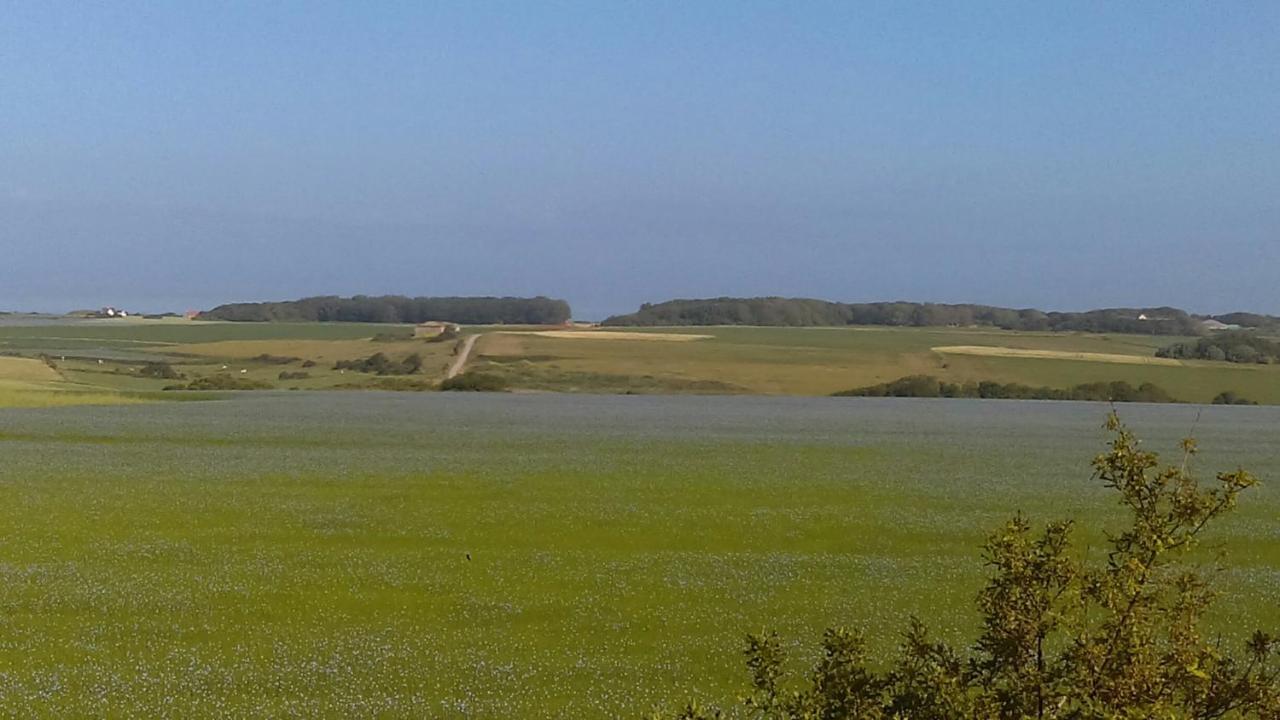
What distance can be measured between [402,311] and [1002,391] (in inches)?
3598

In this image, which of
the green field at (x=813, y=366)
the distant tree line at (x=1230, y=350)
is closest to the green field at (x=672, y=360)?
the green field at (x=813, y=366)

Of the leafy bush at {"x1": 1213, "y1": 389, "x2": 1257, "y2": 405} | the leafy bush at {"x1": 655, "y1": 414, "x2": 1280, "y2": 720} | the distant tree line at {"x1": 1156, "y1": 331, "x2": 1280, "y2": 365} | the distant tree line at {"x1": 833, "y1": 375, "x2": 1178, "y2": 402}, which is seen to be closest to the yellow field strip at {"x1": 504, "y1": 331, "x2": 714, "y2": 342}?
the distant tree line at {"x1": 833, "y1": 375, "x2": 1178, "y2": 402}

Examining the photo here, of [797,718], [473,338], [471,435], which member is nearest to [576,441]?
[471,435]

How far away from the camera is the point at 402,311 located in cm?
14925

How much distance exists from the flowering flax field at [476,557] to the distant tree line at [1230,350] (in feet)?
167

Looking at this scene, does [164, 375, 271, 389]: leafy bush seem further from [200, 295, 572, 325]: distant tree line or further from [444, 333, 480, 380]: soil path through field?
[200, 295, 572, 325]: distant tree line

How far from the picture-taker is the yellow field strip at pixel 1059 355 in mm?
87438

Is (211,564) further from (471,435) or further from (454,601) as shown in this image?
(471,435)

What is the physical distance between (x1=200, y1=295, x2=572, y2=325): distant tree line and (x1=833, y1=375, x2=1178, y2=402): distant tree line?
5947 centimetres

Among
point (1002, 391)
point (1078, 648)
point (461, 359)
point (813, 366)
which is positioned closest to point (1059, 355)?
point (1002, 391)

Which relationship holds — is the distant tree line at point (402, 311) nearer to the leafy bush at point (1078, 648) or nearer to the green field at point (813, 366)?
the green field at point (813, 366)

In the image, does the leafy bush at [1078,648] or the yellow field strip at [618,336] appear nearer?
the leafy bush at [1078,648]

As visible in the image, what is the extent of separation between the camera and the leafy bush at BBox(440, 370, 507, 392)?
257ft

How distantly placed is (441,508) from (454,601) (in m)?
8.85
